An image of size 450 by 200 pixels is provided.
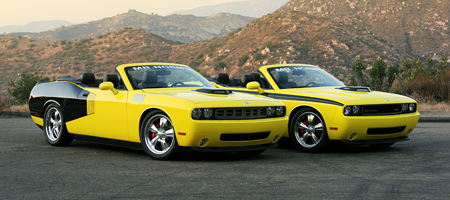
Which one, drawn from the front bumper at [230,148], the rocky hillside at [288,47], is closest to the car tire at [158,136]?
the front bumper at [230,148]

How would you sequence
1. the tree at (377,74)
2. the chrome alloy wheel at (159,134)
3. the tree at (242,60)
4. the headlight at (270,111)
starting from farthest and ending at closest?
1. the tree at (242,60)
2. the tree at (377,74)
3. the headlight at (270,111)
4. the chrome alloy wheel at (159,134)

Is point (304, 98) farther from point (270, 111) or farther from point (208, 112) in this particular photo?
point (208, 112)

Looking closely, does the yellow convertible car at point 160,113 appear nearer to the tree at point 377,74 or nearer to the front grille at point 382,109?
the front grille at point 382,109

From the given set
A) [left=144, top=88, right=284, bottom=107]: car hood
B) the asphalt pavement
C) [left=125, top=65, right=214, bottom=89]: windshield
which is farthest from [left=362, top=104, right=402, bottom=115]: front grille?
[left=125, top=65, right=214, bottom=89]: windshield

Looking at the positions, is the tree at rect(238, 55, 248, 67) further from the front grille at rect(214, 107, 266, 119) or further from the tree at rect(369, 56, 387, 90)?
the front grille at rect(214, 107, 266, 119)

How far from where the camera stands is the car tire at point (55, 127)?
29.9ft

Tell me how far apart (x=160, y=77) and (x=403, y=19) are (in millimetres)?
90653

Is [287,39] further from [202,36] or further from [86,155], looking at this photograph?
[202,36]

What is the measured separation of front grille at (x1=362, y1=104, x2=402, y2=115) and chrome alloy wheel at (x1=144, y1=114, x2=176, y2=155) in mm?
3128

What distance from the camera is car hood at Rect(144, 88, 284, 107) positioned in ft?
24.0

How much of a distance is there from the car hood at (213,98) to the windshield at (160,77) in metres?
0.28

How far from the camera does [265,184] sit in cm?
583

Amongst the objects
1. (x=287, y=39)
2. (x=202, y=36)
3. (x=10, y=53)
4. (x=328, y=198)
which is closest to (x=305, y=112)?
(x=328, y=198)

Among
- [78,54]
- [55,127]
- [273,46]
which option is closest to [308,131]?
[55,127]
